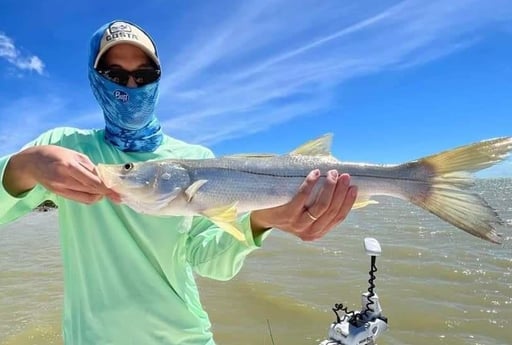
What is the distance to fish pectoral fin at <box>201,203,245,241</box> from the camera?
92.5 inches

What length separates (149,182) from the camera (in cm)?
254

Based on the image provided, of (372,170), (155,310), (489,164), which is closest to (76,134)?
(155,310)

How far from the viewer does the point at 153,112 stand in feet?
9.82

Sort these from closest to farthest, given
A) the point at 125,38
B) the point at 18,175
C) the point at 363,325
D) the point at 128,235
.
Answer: the point at 18,175
the point at 128,235
the point at 125,38
the point at 363,325

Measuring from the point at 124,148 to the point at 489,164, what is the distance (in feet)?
6.80

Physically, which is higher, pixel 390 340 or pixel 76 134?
pixel 76 134

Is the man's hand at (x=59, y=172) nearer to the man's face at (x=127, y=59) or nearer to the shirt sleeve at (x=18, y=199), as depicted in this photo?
the shirt sleeve at (x=18, y=199)

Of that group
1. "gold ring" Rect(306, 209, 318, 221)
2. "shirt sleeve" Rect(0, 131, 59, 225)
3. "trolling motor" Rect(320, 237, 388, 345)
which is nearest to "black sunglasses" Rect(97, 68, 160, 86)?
"shirt sleeve" Rect(0, 131, 59, 225)

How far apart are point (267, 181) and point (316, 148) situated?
37cm

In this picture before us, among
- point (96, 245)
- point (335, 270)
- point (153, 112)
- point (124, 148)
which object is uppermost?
point (153, 112)

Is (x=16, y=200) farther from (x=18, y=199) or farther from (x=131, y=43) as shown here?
(x=131, y=43)

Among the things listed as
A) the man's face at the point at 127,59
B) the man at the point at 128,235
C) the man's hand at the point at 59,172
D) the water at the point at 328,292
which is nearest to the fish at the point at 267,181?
the man at the point at 128,235

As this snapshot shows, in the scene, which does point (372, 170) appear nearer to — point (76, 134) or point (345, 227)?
point (76, 134)

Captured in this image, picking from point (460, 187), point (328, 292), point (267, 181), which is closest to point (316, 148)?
point (267, 181)
